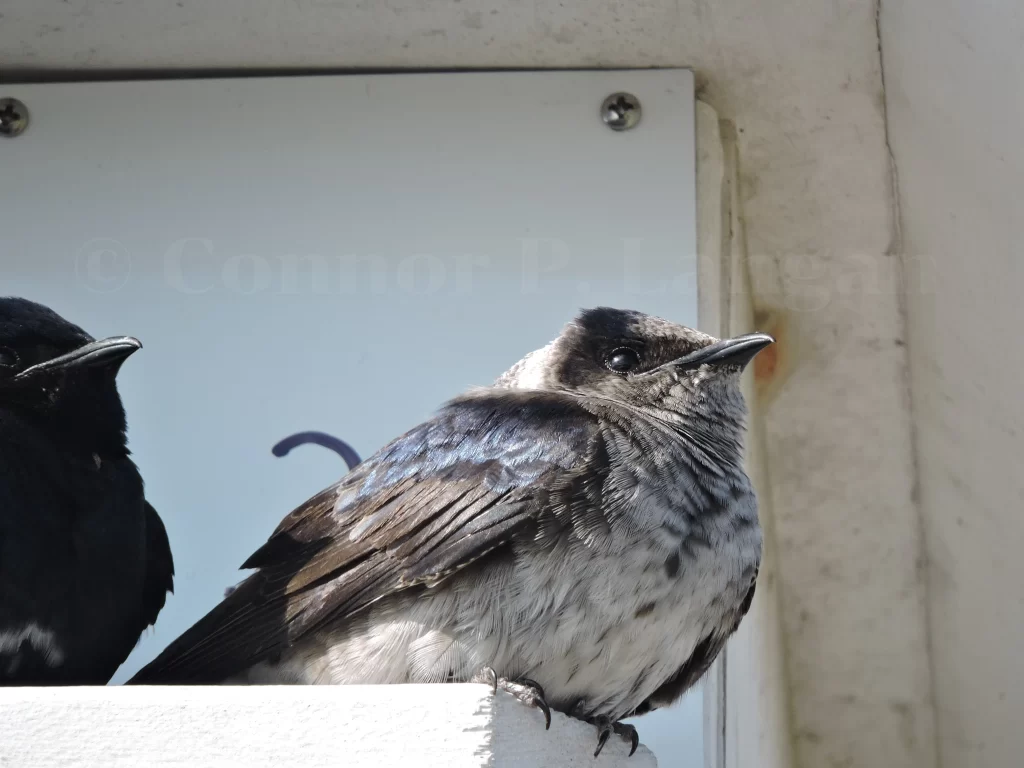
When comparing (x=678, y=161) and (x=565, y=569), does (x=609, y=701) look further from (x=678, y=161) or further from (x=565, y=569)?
(x=678, y=161)

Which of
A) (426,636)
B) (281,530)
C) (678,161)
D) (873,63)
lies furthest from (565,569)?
(873,63)

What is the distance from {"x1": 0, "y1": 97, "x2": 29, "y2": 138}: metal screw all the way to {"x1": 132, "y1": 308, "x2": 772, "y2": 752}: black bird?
1084 mm

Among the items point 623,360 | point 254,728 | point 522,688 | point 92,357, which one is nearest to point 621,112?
point 623,360

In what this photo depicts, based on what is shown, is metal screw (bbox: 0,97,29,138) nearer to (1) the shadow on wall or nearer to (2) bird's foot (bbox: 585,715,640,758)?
(1) the shadow on wall

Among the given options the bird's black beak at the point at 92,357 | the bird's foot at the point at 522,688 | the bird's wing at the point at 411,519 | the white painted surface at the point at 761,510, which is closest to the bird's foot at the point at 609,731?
the bird's foot at the point at 522,688

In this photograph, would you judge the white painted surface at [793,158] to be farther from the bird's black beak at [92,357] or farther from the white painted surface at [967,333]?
the bird's black beak at [92,357]

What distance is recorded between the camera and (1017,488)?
296 cm

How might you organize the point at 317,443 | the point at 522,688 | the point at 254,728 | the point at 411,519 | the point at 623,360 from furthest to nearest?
1. the point at 317,443
2. the point at 623,360
3. the point at 411,519
4. the point at 522,688
5. the point at 254,728

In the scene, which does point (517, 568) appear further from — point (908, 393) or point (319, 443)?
point (908, 393)

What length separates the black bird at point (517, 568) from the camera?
6.59ft

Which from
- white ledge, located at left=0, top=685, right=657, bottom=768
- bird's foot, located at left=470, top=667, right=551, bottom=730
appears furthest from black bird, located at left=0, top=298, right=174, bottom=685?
bird's foot, located at left=470, top=667, right=551, bottom=730

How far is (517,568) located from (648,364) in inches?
23.5

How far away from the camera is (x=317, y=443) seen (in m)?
2.75

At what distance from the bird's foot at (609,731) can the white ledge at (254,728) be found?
0.36 m
